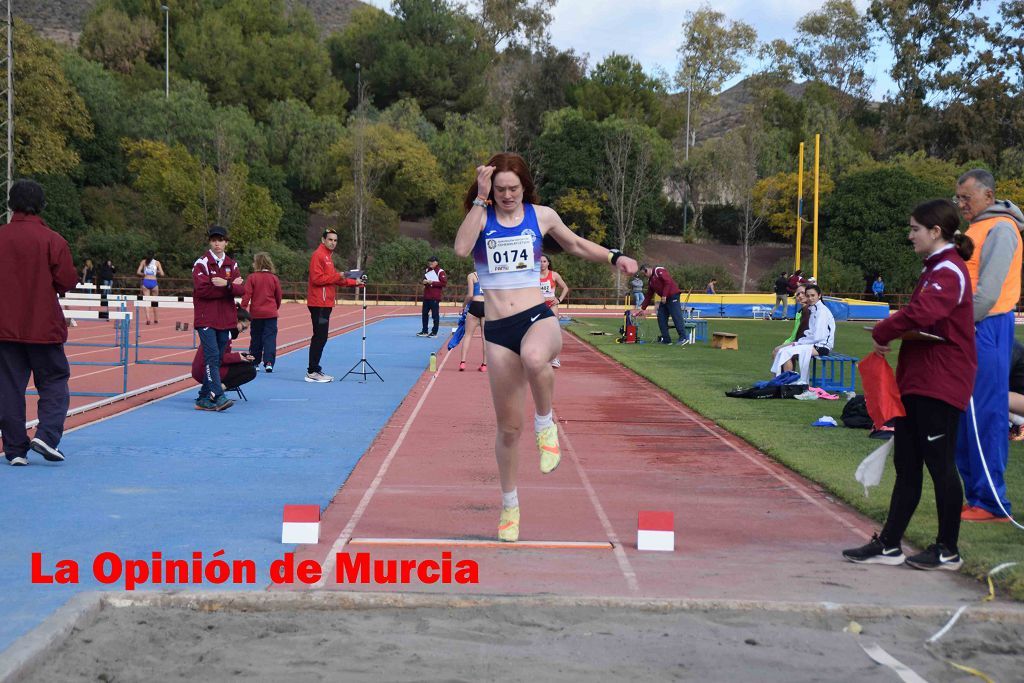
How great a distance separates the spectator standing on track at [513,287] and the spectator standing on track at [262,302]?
460 inches

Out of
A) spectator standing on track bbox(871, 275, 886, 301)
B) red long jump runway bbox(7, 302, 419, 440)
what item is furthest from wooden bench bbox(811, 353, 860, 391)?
spectator standing on track bbox(871, 275, 886, 301)

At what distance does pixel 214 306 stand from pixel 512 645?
8.83 metres

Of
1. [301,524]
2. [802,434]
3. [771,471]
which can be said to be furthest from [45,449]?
[802,434]

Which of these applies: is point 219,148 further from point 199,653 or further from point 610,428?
point 199,653

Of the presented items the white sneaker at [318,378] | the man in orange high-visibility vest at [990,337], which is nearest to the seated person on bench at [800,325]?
the white sneaker at [318,378]

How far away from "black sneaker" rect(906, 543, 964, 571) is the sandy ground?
37.0 inches

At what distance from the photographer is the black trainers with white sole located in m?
8.80

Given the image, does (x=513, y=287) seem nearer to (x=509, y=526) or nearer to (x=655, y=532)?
(x=509, y=526)

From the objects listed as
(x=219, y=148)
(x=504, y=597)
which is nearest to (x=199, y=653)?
(x=504, y=597)

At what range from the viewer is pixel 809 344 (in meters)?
15.5

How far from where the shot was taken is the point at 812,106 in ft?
268

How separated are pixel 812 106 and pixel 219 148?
42711mm

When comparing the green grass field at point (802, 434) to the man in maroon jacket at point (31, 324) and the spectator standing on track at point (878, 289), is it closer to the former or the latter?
the man in maroon jacket at point (31, 324)

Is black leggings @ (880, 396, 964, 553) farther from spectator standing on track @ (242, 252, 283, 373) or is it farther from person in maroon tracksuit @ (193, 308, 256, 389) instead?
spectator standing on track @ (242, 252, 283, 373)
